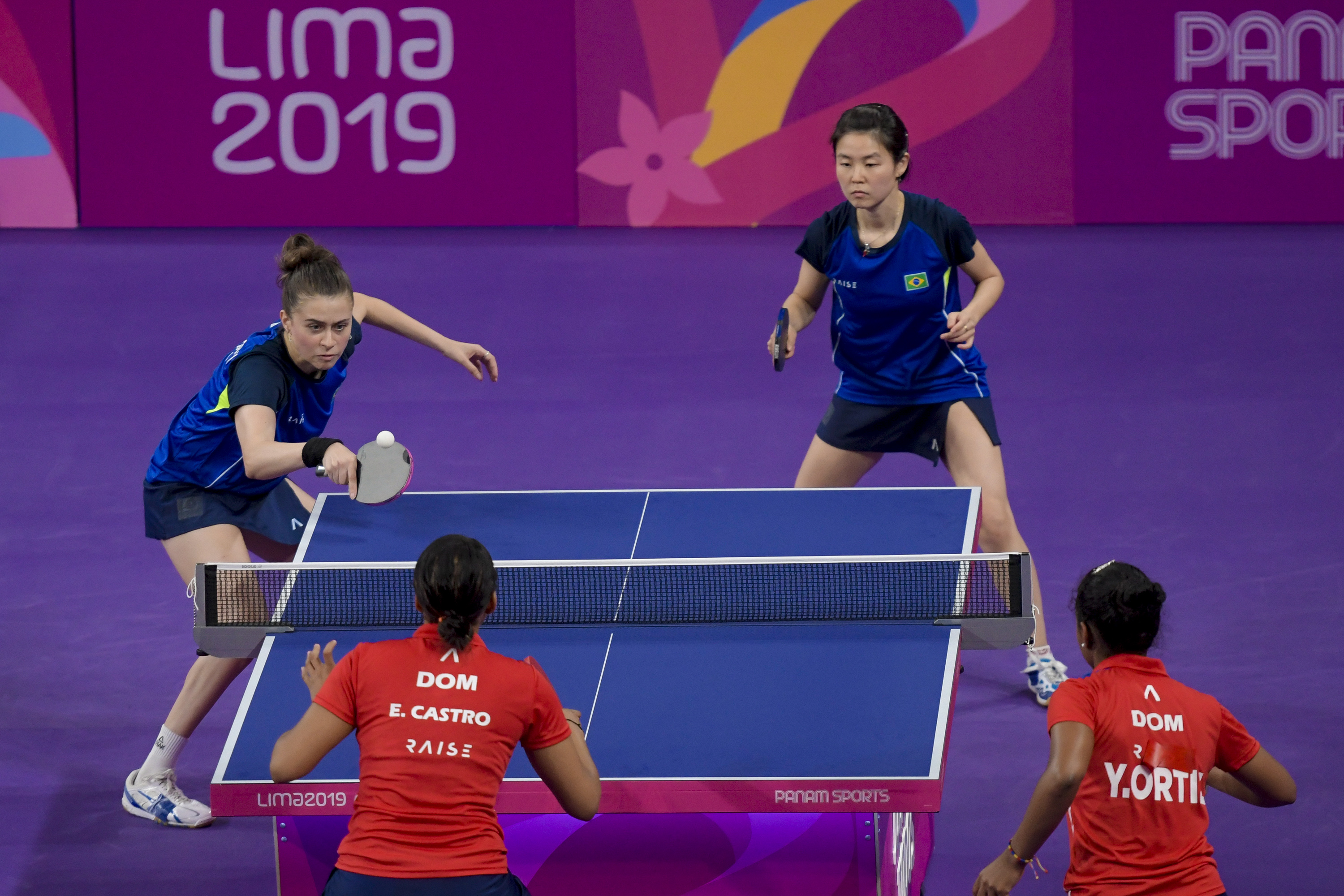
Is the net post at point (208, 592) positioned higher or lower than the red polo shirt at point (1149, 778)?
higher

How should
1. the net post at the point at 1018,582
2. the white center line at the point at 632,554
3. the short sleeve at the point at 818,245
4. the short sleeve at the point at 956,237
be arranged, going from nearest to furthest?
the net post at the point at 1018,582, the white center line at the point at 632,554, the short sleeve at the point at 956,237, the short sleeve at the point at 818,245

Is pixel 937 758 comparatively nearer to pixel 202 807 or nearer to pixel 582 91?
pixel 202 807

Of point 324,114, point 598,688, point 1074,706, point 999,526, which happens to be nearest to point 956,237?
point 999,526

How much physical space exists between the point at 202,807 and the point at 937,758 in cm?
248

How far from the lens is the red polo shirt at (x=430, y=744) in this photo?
3189 mm

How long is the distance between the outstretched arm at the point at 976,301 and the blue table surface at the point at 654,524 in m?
0.77

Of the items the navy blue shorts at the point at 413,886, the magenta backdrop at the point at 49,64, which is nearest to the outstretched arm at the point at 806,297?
the navy blue shorts at the point at 413,886

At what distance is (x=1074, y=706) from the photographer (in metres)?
3.26

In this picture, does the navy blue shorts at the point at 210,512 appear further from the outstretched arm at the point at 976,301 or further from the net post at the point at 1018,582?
the outstretched arm at the point at 976,301

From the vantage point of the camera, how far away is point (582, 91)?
1265 cm

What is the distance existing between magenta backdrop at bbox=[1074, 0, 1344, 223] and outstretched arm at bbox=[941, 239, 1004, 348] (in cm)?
710

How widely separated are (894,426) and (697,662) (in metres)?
1.93

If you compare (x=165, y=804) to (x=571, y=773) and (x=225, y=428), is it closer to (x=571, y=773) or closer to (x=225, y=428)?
(x=225, y=428)

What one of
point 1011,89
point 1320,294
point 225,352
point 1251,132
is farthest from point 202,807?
point 1251,132
